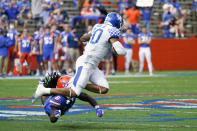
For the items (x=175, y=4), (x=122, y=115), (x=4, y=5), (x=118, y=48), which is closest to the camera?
(x=118, y=48)

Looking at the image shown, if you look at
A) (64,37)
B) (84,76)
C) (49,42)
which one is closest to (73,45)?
(64,37)

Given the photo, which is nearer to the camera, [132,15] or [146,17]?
[132,15]

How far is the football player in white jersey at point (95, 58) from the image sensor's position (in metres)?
6.76

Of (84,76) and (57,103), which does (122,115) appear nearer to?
(84,76)

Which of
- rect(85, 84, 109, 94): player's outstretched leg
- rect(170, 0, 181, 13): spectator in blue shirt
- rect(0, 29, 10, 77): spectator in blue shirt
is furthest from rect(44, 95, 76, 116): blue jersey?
rect(170, 0, 181, 13): spectator in blue shirt

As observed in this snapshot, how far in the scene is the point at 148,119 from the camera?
7352 mm


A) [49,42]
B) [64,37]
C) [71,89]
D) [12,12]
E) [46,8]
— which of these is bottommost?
[49,42]

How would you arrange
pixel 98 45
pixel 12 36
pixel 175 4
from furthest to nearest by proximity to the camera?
pixel 175 4 < pixel 12 36 < pixel 98 45

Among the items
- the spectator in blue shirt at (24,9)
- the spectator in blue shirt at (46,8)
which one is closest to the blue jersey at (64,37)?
the spectator in blue shirt at (46,8)

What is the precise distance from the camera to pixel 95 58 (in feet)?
23.2

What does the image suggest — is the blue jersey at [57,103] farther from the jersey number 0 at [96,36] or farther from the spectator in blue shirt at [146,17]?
the spectator in blue shirt at [146,17]

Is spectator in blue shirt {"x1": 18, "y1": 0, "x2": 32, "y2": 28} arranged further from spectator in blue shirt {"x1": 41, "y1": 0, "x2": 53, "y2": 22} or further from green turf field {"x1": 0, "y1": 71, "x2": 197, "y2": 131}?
green turf field {"x1": 0, "y1": 71, "x2": 197, "y2": 131}

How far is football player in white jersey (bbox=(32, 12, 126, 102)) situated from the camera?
676 centimetres

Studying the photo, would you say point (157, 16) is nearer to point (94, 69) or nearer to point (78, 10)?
point (78, 10)
